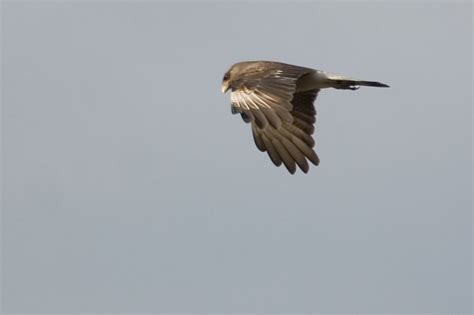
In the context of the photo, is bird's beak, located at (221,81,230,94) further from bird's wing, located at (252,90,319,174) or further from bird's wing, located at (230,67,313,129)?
bird's wing, located at (252,90,319,174)

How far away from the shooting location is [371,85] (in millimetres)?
24500

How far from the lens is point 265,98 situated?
22.1 m

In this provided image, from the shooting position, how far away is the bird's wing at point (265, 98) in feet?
71.7

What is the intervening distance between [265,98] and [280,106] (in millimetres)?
231

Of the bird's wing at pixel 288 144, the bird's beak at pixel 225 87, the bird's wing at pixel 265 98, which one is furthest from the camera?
the bird's beak at pixel 225 87

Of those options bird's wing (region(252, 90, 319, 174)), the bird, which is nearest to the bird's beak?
the bird

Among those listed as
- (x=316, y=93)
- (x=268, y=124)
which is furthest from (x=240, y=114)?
(x=316, y=93)

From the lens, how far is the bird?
71.9 feet

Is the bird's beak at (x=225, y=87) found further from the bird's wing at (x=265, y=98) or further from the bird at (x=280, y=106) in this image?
the bird's wing at (x=265, y=98)

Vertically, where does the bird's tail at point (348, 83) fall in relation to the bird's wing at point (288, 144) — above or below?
above

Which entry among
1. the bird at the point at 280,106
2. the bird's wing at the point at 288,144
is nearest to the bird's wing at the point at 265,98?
the bird at the point at 280,106

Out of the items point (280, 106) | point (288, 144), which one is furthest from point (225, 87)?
point (280, 106)

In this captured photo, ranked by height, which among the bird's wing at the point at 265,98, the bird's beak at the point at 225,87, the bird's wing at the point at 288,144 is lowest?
the bird's wing at the point at 288,144

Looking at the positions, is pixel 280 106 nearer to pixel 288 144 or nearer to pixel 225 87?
pixel 288 144
